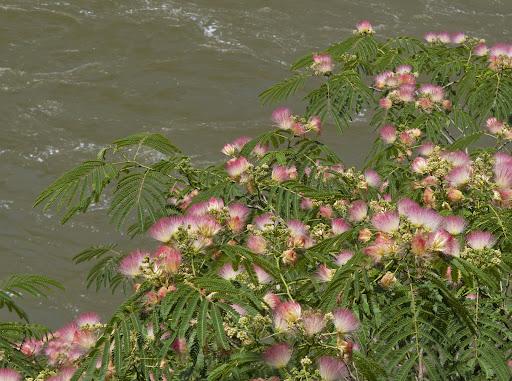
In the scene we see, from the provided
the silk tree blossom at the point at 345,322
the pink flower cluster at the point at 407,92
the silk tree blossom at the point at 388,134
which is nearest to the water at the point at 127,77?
the pink flower cluster at the point at 407,92

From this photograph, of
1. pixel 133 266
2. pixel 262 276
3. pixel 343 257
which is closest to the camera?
pixel 133 266

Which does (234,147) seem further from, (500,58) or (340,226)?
(500,58)

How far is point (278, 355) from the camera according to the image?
1.92m

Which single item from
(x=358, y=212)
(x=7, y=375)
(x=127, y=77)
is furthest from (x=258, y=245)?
(x=127, y=77)

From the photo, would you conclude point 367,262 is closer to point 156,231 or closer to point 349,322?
point 349,322

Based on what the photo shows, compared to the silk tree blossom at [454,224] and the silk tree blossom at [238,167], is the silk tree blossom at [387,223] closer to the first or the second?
the silk tree blossom at [454,224]

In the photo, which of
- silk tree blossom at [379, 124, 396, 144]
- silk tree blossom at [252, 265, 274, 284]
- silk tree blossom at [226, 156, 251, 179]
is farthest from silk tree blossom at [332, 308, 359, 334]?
silk tree blossom at [379, 124, 396, 144]

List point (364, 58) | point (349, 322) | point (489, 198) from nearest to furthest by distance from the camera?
point (349, 322), point (489, 198), point (364, 58)

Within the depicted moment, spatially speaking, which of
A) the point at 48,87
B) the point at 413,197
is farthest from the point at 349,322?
the point at 48,87

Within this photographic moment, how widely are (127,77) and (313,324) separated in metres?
9.77

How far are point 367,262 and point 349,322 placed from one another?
→ 0.21 metres

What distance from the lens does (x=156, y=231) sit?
7.58ft

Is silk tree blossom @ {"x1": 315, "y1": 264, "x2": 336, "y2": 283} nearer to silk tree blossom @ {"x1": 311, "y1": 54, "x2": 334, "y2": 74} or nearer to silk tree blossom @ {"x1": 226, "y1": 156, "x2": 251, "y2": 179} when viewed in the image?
silk tree blossom @ {"x1": 226, "y1": 156, "x2": 251, "y2": 179}

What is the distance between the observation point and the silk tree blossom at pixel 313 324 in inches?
75.4
